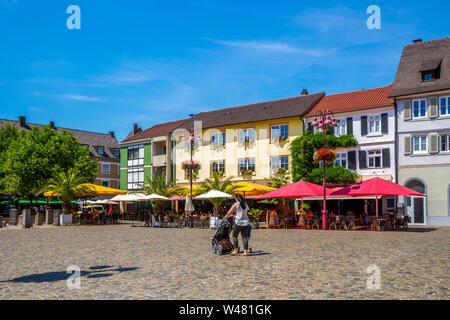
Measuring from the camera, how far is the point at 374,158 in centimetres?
3466

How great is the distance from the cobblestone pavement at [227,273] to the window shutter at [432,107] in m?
19.3

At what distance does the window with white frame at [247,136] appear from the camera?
42438 mm

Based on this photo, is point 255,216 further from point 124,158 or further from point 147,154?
point 124,158

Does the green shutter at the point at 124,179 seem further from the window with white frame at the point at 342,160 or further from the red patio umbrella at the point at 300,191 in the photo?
the red patio umbrella at the point at 300,191

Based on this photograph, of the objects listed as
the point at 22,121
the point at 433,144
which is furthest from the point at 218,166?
the point at 22,121

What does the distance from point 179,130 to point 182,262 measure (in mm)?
38000

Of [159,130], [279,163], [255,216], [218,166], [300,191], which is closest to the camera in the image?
[300,191]

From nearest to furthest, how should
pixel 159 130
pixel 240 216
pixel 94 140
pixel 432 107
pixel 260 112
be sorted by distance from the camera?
pixel 240 216, pixel 432 107, pixel 260 112, pixel 159 130, pixel 94 140

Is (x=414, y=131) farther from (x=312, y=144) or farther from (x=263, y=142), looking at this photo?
(x=263, y=142)

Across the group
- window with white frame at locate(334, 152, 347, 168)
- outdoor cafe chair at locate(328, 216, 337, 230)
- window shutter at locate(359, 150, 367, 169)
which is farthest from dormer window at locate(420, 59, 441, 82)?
outdoor cafe chair at locate(328, 216, 337, 230)

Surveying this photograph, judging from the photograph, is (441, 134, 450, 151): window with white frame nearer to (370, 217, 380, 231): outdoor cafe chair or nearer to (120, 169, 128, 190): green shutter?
(370, 217, 380, 231): outdoor cafe chair

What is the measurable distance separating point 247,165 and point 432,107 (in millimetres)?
16353

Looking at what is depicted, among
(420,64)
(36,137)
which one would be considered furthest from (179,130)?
(420,64)

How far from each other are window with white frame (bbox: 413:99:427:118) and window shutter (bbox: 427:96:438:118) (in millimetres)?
419
